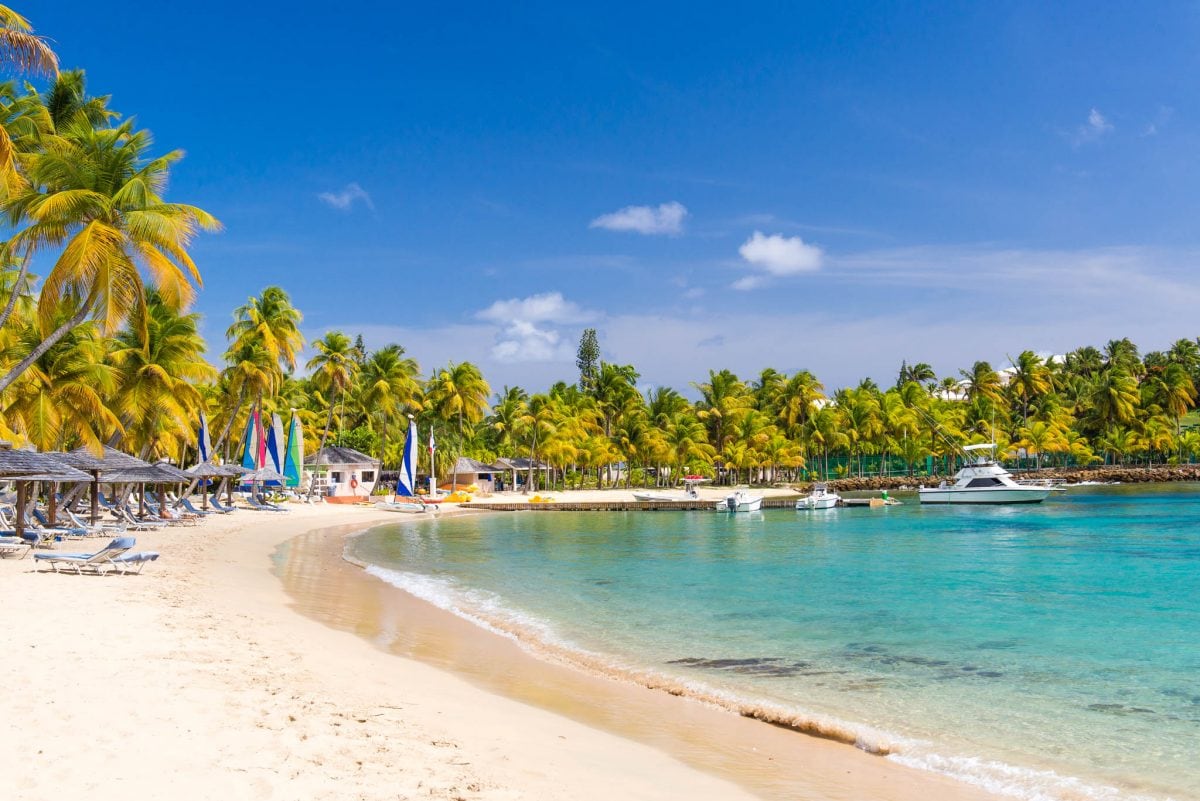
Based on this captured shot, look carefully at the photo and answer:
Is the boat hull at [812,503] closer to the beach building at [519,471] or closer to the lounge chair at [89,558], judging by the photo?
the beach building at [519,471]

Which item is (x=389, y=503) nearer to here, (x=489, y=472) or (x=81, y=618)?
(x=489, y=472)

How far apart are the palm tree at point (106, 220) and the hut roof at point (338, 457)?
36.1m

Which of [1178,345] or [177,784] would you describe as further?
[1178,345]

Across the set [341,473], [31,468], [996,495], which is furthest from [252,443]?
[996,495]

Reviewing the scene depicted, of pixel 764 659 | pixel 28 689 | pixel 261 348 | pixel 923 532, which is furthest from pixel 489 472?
pixel 28 689

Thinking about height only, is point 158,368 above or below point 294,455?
above

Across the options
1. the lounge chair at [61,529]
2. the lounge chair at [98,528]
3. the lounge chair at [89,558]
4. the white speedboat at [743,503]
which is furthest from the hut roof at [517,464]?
the lounge chair at [89,558]

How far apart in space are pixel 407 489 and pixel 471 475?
59.4ft

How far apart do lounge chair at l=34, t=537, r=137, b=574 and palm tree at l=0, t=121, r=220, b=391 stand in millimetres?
4444

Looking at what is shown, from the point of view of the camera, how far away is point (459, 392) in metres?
63.1

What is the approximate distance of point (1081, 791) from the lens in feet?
22.3

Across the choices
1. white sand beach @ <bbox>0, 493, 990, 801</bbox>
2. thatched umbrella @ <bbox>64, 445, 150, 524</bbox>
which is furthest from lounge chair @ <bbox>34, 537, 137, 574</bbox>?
thatched umbrella @ <bbox>64, 445, 150, 524</bbox>

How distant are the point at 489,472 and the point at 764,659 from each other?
191ft

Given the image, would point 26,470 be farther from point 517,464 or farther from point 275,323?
point 517,464
